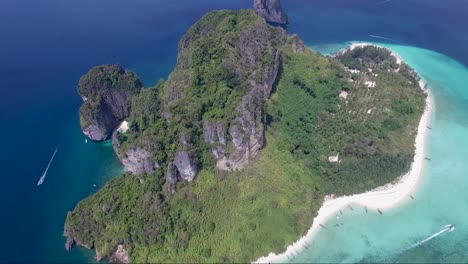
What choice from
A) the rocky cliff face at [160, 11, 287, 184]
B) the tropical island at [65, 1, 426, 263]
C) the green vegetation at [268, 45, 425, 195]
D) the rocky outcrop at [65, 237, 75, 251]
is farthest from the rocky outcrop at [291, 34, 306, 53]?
the rocky outcrop at [65, 237, 75, 251]

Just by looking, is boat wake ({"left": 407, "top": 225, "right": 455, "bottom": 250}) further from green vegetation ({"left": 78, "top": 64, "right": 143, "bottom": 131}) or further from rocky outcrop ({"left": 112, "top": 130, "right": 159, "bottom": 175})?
green vegetation ({"left": 78, "top": 64, "right": 143, "bottom": 131})

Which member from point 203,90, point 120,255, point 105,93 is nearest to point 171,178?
point 120,255

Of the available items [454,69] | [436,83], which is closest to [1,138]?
[436,83]

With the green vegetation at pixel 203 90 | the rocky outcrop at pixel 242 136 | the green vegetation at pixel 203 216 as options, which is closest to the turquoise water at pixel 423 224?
the green vegetation at pixel 203 216

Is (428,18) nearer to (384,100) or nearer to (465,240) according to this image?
(384,100)

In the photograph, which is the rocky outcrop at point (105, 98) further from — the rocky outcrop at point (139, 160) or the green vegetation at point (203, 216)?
the green vegetation at point (203, 216)
